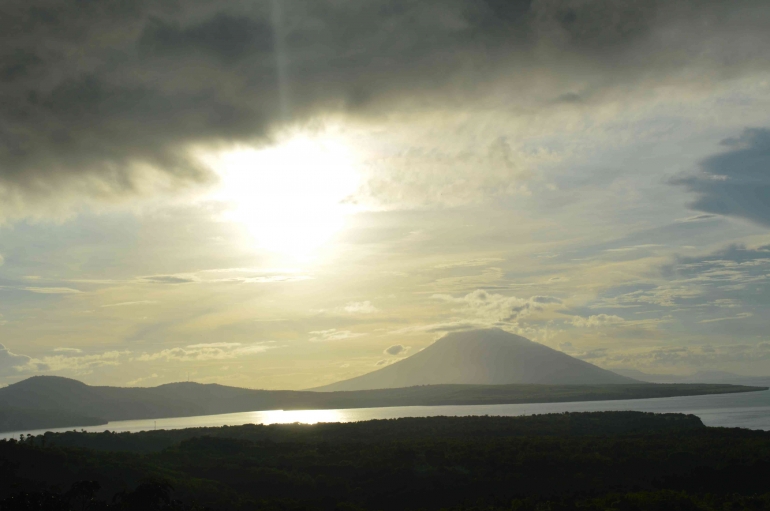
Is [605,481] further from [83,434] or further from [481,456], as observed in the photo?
[83,434]

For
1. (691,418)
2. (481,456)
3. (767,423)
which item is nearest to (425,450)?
(481,456)

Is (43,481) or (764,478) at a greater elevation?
(43,481)

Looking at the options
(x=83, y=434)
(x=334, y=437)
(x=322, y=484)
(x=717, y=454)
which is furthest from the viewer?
(x=83, y=434)

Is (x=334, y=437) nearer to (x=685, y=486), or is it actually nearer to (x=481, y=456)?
(x=481, y=456)

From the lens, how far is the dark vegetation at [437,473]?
58531mm

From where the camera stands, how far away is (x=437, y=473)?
237 ft

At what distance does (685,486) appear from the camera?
221 feet

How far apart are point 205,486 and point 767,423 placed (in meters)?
133

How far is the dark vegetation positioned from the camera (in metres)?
58.5

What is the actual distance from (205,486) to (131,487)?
7507 millimetres

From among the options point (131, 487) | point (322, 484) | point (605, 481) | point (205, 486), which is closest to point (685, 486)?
point (605, 481)

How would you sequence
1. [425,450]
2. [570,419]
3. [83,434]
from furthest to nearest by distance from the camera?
[570,419], [83,434], [425,450]

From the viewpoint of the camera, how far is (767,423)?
140375 millimetres

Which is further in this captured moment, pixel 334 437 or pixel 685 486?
pixel 334 437
